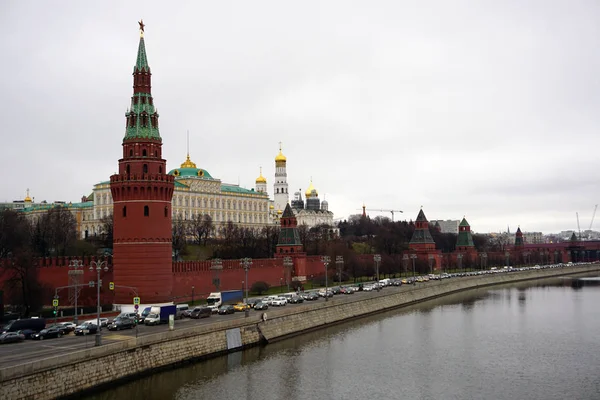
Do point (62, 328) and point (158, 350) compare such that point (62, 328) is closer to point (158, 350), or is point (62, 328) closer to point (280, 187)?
point (158, 350)

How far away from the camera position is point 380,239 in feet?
A: 402

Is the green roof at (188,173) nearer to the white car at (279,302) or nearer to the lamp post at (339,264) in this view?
the lamp post at (339,264)

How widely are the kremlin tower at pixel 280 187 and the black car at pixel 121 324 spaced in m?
118

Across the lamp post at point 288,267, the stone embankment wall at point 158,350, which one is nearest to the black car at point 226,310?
the stone embankment wall at point 158,350

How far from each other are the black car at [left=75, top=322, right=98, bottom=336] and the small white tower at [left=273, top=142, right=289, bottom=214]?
4757 inches

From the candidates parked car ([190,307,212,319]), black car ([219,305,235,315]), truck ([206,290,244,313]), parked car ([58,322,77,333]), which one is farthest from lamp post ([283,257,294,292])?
parked car ([58,322,77,333])

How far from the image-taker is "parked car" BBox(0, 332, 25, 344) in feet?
111

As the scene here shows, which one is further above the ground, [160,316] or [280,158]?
[280,158]

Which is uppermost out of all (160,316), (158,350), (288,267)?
(288,267)

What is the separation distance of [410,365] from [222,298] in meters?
22.8

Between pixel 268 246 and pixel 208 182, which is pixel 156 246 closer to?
pixel 268 246

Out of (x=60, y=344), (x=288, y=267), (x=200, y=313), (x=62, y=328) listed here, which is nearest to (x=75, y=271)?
(x=62, y=328)

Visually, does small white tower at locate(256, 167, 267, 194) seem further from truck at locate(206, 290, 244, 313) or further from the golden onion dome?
truck at locate(206, 290, 244, 313)

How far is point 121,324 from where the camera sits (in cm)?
3888
